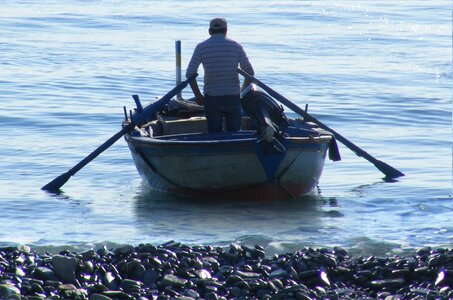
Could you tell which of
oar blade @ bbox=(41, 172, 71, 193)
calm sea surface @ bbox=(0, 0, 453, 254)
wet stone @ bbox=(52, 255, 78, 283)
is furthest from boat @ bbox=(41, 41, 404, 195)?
wet stone @ bbox=(52, 255, 78, 283)

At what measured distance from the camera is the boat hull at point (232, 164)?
1305 centimetres

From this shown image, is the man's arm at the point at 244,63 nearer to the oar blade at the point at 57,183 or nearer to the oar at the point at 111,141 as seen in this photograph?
the oar at the point at 111,141

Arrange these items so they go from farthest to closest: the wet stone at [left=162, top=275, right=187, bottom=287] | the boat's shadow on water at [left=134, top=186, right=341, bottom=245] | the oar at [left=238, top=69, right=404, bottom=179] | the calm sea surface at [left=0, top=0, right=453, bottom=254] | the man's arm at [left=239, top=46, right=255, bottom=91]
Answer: the oar at [left=238, top=69, right=404, bottom=179]
the man's arm at [left=239, top=46, right=255, bottom=91]
the calm sea surface at [left=0, top=0, right=453, bottom=254]
the boat's shadow on water at [left=134, top=186, right=341, bottom=245]
the wet stone at [left=162, top=275, right=187, bottom=287]

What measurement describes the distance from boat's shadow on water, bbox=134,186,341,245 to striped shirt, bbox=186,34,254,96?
4.79ft

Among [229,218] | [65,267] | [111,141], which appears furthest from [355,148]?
[65,267]

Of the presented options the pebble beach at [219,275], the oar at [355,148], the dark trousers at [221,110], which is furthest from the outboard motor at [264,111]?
the pebble beach at [219,275]

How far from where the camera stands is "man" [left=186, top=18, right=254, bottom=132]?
1341cm

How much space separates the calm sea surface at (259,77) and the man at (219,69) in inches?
47.9

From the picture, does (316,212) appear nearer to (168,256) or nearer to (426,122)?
(168,256)

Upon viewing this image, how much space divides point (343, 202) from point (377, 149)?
4448 mm

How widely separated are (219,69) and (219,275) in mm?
4519

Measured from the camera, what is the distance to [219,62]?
44.0 ft

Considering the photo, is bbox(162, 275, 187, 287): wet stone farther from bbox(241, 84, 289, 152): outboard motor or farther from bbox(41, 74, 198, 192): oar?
bbox(41, 74, 198, 192): oar

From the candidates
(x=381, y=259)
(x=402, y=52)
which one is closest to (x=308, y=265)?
(x=381, y=259)
